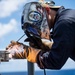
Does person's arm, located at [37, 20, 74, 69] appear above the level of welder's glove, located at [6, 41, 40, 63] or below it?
above

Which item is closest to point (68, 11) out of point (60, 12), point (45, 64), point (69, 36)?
point (60, 12)

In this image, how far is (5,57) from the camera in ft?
11.5

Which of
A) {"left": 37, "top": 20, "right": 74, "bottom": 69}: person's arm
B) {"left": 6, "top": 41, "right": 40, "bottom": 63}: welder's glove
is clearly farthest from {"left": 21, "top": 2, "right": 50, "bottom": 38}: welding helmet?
{"left": 37, "top": 20, "right": 74, "bottom": 69}: person's arm

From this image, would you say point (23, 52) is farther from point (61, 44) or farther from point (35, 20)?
point (61, 44)

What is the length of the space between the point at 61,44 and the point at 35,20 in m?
0.48

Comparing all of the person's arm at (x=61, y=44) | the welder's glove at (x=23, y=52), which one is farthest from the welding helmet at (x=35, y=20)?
the person's arm at (x=61, y=44)

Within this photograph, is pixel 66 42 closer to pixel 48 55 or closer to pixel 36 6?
pixel 48 55

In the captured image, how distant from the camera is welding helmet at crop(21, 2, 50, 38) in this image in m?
3.72

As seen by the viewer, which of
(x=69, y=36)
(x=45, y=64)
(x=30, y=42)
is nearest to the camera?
(x=69, y=36)

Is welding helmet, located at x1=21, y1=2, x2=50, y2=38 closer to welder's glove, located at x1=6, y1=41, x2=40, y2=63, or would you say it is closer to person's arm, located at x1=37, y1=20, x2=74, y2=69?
welder's glove, located at x1=6, y1=41, x2=40, y2=63

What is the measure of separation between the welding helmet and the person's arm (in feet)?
1.02

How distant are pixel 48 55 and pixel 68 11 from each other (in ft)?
1.74

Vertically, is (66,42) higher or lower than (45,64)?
higher

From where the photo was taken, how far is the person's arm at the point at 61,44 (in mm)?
3406
